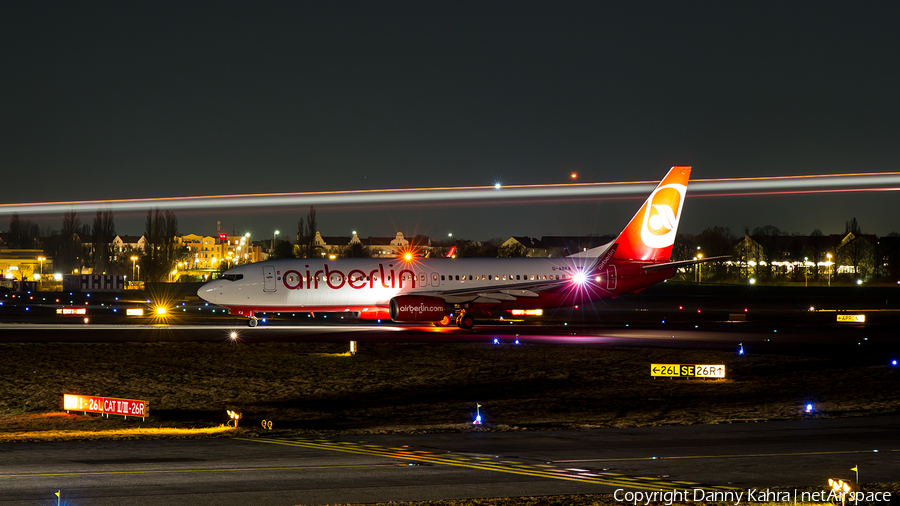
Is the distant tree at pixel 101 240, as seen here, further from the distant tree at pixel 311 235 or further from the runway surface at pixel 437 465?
the runway surface at pixel 437 465

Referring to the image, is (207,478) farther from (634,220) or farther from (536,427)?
(634,220)

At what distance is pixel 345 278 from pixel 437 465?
3211cm

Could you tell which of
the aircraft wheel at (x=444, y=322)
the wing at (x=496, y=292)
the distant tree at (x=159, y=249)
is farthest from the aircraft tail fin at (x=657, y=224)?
the distant tree at (x=159, y=249)

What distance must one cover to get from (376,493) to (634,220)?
132 ft

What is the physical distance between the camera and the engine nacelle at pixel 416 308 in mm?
44625

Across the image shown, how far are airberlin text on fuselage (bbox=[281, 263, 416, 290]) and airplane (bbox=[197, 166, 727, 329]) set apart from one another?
0.06 meters

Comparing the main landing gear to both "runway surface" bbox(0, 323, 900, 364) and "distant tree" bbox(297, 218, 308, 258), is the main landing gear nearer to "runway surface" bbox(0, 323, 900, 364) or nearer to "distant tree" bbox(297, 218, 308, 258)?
"runway surface" bbox(0, 323, 900, 364)

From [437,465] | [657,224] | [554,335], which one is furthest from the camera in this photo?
[657,224]

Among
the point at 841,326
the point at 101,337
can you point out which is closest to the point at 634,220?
the point at 841,326

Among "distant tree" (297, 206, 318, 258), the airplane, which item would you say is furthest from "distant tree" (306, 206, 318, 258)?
the airplane

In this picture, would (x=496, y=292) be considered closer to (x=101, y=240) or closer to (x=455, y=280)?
(x=455, y=280)

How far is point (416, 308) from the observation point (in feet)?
147

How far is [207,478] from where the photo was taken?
14102mm

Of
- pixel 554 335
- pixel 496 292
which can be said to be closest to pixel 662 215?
pixel 496 292
